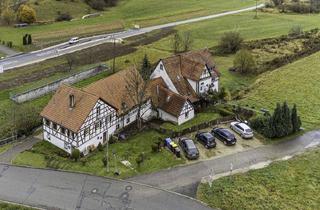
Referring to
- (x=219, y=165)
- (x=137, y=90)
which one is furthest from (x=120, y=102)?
(x=219, y=165)

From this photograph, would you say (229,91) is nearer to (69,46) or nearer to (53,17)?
(69,46)

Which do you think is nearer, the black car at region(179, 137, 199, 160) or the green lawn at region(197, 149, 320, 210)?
the green lawn at region(197, 149, 320, 210)

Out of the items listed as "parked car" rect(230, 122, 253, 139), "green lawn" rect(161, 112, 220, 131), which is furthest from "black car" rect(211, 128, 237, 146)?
"green lawn" rect(161, 112, 220, 131)

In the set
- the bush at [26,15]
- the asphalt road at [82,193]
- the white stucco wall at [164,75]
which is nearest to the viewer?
the asphalt road at [82,193]

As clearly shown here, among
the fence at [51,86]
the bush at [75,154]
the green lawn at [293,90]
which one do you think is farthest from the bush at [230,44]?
the bush at [75,154]

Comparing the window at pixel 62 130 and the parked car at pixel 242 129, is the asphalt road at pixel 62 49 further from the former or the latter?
the parked car at pixel 242 129

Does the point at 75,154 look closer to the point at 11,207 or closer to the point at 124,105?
the point at 11,207

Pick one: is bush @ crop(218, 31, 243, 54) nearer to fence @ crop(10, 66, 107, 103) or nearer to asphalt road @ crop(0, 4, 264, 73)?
asphalt road @ crop(0, 4, 264, 73)
